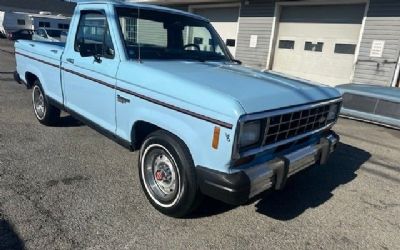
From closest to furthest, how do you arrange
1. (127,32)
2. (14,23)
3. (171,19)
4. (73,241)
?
(73,241) → (127,32) → (171,19) → (14,23)

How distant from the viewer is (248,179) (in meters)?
2.68

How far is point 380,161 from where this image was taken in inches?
210

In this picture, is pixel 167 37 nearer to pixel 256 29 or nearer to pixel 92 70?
pixel 92 70

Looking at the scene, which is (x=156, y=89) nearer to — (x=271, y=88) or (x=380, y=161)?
(x=271, y=88)

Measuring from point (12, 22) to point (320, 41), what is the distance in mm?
29877

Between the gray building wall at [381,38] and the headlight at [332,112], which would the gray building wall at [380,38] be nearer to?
the gray building wall at [381,38]

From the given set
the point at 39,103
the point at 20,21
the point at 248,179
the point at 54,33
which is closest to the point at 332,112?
the point at 248,179

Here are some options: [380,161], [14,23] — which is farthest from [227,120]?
[14,23]

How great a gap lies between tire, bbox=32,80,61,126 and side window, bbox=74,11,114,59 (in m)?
1.51

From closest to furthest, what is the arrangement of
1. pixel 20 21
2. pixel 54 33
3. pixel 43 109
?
pixel 43 109, pixel 54 33, pixel 20 21

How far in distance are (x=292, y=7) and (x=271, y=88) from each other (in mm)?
→ 10392

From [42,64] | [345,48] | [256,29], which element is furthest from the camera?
[256,29]

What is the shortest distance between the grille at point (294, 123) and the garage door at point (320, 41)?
27.5 feet

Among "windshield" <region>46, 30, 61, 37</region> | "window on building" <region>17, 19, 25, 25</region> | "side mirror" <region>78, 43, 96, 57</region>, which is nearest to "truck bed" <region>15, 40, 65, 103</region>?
"side mirror" <region>78, 43, 96, 57</region>
